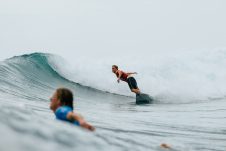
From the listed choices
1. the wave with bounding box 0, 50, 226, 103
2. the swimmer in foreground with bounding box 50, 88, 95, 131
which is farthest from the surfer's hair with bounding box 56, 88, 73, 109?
the wave with bounding box 0, 50, 226, 103

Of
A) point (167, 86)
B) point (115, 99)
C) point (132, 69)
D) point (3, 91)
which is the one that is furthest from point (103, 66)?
point (3, 91)

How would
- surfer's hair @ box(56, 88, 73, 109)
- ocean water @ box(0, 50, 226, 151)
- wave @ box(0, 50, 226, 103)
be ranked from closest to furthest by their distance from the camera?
ocean water @ box(0, 50, 226, 151) < surfer's hair @ box(56, 88, 73, 109) < wave @ box(0, 50, 226, 103)

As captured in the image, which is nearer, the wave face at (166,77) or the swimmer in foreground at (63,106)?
the swimmer in foreground at (63,106)

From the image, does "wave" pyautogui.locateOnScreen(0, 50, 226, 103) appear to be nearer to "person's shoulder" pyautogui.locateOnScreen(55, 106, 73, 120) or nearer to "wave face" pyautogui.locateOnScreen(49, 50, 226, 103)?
"wave face" pyautogui.locateOnScreen(49, 50, 226, 103)

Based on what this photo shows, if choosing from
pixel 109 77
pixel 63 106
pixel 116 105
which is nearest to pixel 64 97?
pixel 63 106

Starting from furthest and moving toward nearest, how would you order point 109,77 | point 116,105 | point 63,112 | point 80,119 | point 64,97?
point 109,77 → point 116,105 → point 64,97 → point 63,112 → point 80,119

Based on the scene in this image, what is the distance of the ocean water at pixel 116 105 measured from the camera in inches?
181

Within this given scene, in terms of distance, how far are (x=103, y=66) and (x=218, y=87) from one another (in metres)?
7.07

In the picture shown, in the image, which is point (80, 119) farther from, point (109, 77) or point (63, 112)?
point (109, 77)

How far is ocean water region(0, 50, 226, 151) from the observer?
15.1 feet

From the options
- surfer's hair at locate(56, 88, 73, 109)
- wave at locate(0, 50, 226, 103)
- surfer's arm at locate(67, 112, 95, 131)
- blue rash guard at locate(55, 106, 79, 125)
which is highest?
wave at locate(0, 50, 226, 103)

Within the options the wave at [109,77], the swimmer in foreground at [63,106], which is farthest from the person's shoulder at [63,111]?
the wave at [109,77]

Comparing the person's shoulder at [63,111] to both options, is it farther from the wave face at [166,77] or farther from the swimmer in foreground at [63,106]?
the wave face at [166,77]

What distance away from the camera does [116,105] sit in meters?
18.3
